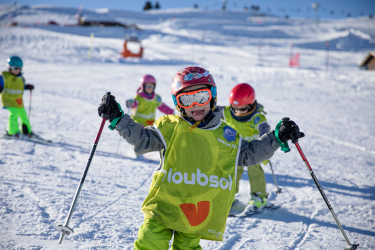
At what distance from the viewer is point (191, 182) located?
2293 mm

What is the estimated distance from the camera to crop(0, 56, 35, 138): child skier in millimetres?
6691

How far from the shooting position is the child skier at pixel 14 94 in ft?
22.0

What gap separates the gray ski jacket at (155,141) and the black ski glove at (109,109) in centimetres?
6

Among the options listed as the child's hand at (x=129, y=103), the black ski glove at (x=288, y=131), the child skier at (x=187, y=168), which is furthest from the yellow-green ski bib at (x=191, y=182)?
the child's hand at (x=129, y=103)

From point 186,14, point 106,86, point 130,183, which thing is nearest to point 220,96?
point 106,86

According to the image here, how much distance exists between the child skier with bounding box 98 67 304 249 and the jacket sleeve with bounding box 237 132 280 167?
0.30ft

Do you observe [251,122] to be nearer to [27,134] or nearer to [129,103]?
[129,103]

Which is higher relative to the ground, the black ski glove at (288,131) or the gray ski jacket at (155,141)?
the black ski glove at (288,131)

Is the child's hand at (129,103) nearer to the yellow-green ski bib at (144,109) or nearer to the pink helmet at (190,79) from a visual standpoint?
the yellow-green ski bib at (144,109)

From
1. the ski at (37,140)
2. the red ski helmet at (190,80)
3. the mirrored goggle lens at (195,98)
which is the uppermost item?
the red ski helmet at (190,80)

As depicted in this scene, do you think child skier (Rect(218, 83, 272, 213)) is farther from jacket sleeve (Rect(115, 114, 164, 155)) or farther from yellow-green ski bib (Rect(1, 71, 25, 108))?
yellow-green ski bib (Rect(1, 71, 25, 108))

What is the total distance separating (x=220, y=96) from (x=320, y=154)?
692 cm

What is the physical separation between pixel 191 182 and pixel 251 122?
239 centimetres

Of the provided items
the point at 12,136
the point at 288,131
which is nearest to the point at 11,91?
the point at 12,136
